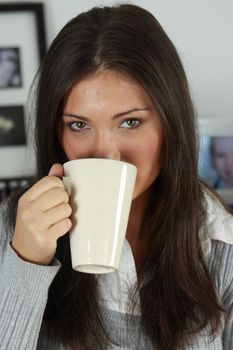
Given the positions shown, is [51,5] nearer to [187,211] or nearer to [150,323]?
[187,211]

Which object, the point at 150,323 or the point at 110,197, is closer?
the point at 110,197

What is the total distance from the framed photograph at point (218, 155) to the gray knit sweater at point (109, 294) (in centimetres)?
49

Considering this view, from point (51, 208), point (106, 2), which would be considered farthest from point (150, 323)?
point (106, 2)

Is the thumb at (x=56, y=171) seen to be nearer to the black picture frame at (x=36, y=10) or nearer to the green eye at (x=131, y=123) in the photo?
the green eye at (x=131, y=123)

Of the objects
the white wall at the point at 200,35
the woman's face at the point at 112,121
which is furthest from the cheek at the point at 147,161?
the white wall at the point at 200,35

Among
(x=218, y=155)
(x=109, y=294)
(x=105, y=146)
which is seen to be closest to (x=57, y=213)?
(x=105, y=146)

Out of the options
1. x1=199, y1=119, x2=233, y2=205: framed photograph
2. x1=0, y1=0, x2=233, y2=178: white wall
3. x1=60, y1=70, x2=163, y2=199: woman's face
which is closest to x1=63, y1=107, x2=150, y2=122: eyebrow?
x1=60, y1=70, x2=163, y2=199: woman's face

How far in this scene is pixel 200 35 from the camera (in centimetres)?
137

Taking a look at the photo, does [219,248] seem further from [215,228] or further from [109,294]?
[109,294]

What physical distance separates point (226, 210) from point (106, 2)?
78cm

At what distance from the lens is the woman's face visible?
580 millimetres

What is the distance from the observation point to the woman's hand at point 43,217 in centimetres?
50

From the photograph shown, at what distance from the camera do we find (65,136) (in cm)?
65

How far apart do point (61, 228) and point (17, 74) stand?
37.3 inches
